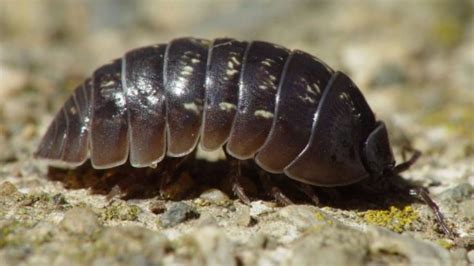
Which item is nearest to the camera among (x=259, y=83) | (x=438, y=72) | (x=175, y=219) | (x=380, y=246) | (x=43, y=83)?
(x=380, y=246)

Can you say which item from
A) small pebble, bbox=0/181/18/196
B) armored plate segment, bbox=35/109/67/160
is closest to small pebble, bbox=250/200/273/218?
armored plate segment, bbox=35/109/67/160

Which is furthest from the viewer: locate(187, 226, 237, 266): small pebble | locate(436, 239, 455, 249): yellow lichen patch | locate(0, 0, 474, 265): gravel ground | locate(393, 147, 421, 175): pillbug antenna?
locate(393, 147, 421, 175): pillbug antenna

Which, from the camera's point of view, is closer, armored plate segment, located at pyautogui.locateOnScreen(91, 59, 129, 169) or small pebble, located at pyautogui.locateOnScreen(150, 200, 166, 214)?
small pebble, located at pyautogui.locateOnScreen(150, 200, 166, 214)

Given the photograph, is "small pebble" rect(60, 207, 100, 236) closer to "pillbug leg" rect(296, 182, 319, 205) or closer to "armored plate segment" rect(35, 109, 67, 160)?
"armored plate segment" rect(35, 109, 67, 160)

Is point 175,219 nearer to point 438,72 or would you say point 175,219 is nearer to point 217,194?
point 217,194

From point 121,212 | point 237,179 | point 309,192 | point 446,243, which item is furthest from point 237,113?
point 446,243

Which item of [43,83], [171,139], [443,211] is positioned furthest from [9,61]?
[443,211]

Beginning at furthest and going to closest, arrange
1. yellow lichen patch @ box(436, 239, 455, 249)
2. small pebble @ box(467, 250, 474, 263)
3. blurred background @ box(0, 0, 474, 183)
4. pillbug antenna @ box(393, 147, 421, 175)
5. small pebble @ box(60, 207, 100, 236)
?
1. blurred background @ box(0, 0, 474, 183)
2. pillbug antenna @ box(393, 147, 421, 175)
3. yellow lichen patch @ box(436, 239, 455, 249)
4. small pebble @ box(467, 250, 474, 263)
5. small pebble @ box(60, 207, 100, 236)
